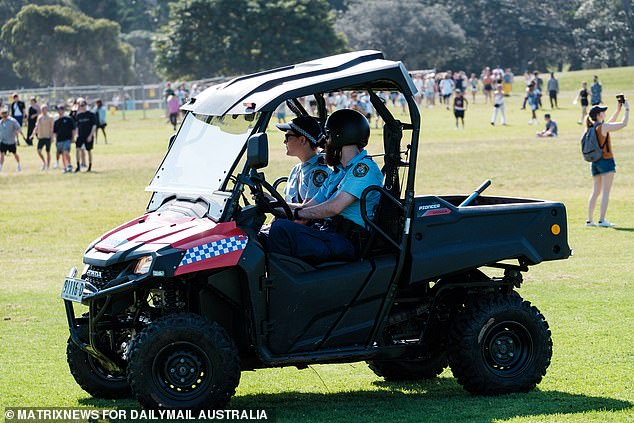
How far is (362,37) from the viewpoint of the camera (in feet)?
322

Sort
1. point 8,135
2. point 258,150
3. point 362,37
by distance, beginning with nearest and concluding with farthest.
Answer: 1. point 258,150
2. point 8,135
3. point 362,37

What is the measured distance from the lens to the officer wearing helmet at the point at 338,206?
793 cm

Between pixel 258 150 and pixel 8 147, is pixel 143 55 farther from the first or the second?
pixel 258 150

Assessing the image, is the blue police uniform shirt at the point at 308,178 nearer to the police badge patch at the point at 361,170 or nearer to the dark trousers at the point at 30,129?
the police badge patch at the point at 361,170

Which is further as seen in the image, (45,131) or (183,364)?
(45,131)

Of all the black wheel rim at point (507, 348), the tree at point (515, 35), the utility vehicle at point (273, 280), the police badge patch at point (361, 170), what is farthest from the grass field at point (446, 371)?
the tree at point (515, 35)

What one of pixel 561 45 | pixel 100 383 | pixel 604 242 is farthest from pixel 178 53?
pixel 100 383

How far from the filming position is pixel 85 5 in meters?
116

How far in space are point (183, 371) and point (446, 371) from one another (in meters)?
2.79

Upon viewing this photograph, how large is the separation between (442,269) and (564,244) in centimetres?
104

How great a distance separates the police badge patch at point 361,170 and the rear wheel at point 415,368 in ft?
5.64

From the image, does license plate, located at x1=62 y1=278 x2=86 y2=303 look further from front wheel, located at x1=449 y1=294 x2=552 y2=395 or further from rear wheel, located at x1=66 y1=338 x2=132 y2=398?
front wheel, located at x1=449 y1=294 x2=552 y2=395

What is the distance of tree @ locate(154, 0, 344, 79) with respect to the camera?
82.4 metres

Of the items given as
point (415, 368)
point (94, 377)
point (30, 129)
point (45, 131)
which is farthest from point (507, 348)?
point (30, 129)
